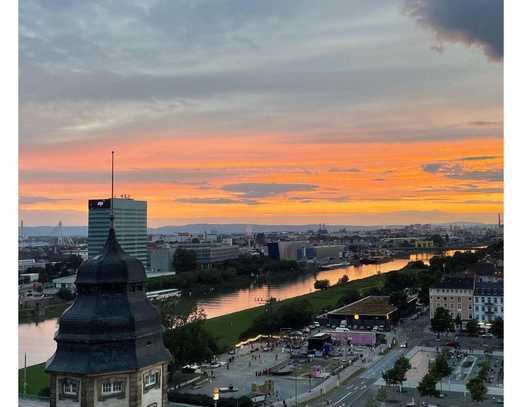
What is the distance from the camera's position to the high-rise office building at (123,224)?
8075cm

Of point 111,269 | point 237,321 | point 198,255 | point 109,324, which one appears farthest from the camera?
point 198,255

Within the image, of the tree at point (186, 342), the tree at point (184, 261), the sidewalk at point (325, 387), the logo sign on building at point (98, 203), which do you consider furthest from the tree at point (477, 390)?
the tree at point (184, 261)

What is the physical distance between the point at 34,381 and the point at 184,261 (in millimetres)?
61828

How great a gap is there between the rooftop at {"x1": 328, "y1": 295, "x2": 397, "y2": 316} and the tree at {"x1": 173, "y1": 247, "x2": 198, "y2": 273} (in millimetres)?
44617

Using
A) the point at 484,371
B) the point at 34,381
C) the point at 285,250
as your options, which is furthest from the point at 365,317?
the point at 285,250

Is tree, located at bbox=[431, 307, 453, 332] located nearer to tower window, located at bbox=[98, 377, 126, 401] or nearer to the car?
the car

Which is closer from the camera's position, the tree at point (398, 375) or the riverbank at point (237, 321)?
the tree at point (398, 375)

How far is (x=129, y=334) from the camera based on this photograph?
6.77 metres

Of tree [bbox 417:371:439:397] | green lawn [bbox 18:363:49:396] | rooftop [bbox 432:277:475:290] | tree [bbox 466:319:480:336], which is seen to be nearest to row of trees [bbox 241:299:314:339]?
rooftop [bbox 432:277:475:290]

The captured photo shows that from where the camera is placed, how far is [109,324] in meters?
6.78

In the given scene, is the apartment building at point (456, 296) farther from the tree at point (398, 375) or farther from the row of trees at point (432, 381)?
the tree at point (398, 375)

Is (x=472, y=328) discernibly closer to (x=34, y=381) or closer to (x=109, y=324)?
(x=34, y=381)

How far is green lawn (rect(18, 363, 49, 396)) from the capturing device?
82.6ft
